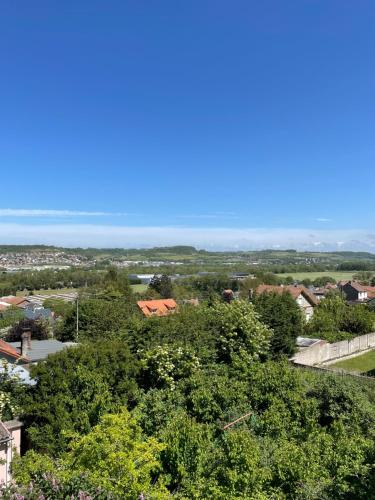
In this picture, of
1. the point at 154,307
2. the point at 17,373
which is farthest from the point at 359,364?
Result: the point at 154,307

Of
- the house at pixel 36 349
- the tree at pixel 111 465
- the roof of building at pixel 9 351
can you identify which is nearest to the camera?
the tree at pixel 111 465

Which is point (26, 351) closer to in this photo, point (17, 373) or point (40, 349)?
point (40, 349)

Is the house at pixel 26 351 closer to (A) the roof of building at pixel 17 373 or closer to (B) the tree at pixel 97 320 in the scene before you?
(A) the roof of building at pixel 17 373

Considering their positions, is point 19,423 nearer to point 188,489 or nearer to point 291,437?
point 188,489

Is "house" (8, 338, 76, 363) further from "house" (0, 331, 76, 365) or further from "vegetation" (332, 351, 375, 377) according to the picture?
"vegetation" (332, 351, 375, 377)

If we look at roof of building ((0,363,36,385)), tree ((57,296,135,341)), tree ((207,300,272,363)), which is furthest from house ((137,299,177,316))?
roof of building ((0,363,36,385))

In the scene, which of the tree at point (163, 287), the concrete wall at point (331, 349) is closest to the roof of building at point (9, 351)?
the concrete wall at point (331, 349)
